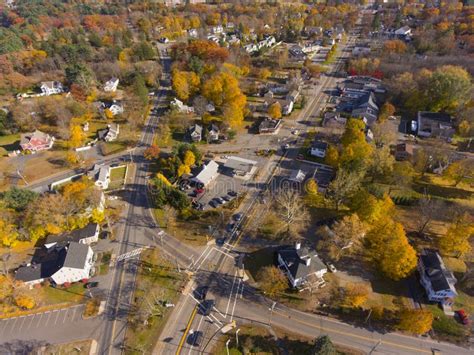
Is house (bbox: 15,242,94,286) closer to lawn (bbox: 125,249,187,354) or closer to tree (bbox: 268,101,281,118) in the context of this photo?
lawn (bbox: 125,249,187,354)

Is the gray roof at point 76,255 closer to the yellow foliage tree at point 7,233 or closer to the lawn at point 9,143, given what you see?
the yellow foliage tree at point 7,233

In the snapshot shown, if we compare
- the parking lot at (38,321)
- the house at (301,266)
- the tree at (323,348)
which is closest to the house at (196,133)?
the house at (301,266)

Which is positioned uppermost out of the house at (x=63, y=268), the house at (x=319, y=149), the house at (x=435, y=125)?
the house at (x=435, y=125)

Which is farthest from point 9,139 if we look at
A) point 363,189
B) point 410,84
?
point 410,84

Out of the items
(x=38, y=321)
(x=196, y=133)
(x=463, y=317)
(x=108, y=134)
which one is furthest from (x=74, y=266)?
(x=463, y=317)

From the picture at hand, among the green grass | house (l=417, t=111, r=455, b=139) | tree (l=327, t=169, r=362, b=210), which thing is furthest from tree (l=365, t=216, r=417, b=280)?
the green grass

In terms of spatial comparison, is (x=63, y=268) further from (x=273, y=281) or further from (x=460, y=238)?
(x=460, y=238)

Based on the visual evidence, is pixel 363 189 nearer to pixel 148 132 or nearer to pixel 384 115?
pixel 384 115
